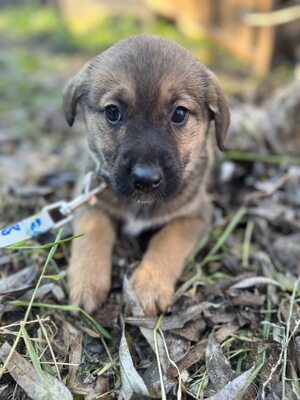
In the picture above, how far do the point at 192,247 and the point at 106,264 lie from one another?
2.33ft

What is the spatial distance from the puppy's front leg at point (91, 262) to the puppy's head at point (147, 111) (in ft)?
1.45

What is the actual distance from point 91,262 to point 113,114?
974 millimetres

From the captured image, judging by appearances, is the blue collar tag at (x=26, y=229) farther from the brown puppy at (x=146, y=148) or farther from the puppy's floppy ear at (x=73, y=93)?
the puppy's floppy ear at (x=73, y=93)

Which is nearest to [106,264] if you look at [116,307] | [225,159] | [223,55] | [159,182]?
[116,307]

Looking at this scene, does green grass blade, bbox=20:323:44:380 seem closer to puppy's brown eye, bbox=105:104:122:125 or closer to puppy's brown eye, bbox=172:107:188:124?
puppy's brown eye, bbox=105:104:122:125

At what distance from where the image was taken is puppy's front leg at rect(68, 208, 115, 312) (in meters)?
2.90

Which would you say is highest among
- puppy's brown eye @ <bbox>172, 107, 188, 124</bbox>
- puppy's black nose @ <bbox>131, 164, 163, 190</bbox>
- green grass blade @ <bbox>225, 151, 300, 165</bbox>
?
puppy's brown eye @ <bbox>172, 107, 188, 124</bbox>

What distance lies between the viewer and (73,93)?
333cm

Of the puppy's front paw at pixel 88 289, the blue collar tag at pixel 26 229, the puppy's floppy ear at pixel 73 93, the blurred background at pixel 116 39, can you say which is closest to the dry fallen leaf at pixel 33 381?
the puppy's front paw at pixel 88 289

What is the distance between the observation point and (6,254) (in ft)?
10.8

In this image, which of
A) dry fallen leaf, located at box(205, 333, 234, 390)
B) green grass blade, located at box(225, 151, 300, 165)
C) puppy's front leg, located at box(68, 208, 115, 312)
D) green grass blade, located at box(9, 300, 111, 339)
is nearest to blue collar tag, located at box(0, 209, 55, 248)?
puppy's front leg, located at box(68, 208, 115, 312)

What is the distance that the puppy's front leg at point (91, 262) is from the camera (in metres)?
2.90

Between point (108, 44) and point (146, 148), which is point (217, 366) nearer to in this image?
point (146, 148)

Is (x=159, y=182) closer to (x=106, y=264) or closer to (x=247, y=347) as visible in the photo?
(x=106, y=264)
